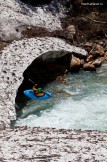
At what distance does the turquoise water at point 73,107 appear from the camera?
62.3 feet

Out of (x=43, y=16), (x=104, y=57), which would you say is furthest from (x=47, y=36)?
(x=104, y=57)

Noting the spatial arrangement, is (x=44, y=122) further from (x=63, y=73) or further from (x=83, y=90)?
(x=63, y=73)

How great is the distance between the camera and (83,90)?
2248 cm

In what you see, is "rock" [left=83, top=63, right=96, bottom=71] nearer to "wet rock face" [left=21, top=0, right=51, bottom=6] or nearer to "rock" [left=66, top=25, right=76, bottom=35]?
"rock" [left=66, top=25, right=76, bottom=35]

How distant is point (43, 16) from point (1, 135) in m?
13.8

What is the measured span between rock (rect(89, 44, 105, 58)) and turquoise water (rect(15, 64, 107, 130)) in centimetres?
212

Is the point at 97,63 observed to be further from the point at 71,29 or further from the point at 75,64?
the point at 71,29

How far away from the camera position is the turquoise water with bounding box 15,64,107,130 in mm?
19000

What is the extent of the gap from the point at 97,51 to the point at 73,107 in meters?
6.57

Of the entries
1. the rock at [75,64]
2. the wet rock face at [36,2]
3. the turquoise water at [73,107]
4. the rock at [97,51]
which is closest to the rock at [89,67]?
the rock at [75,64]

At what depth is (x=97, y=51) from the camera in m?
25.8

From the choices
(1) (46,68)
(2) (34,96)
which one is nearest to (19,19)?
(1) (46,68)

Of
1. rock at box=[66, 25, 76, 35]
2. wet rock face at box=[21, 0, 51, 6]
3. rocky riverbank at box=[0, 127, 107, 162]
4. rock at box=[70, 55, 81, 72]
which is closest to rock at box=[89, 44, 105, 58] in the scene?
rock at box=[70, 55, 81, 72]

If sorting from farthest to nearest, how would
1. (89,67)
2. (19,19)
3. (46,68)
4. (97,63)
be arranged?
(19,19), (97,63), (89,67), (46,68)
